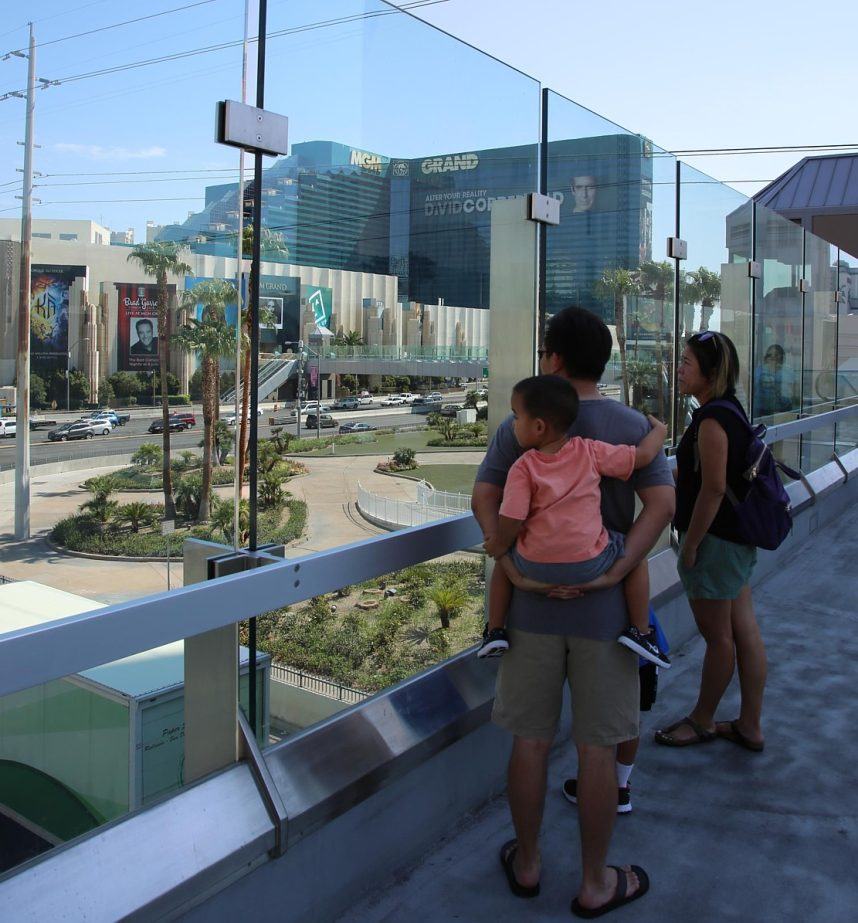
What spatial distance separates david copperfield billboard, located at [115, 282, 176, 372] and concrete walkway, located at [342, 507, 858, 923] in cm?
153

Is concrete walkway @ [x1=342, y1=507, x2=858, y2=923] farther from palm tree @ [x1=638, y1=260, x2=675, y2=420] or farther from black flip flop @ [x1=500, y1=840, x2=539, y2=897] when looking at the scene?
palm tree @ [x1=638, y1=260, x2=675, y2=420]

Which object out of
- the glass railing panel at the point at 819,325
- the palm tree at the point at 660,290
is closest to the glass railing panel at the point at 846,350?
the glass railing panel at the point at 819,325

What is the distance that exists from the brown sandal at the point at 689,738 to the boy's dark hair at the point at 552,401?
1.79 meters

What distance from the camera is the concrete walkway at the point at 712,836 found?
2594 mm

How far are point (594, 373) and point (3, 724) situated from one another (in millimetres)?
1667

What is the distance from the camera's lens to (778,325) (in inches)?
296

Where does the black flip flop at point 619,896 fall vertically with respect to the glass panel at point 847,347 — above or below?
below

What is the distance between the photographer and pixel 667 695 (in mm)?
4184

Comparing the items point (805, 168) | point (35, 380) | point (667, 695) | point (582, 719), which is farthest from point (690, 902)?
point (805, 168)

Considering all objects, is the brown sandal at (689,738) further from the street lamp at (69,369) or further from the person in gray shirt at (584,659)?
the street lamp at (69,369)

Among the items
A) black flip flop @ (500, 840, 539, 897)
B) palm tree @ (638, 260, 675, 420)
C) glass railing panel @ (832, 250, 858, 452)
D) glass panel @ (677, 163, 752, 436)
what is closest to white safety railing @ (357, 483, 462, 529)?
black flip flop @ (500, 840, 539, 897)

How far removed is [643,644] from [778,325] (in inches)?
224

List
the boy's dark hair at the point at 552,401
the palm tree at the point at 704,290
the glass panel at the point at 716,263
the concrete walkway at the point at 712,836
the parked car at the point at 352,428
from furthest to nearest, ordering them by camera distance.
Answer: the palm tree at the point at 704,290
the glass panel at the point at 716,263
the parked car at the point at 352,428
the concrete walkway at the point at 712,836
the boy's dark hair at the point at 552,401

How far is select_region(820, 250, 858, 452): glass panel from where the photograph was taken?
955 centimetres
